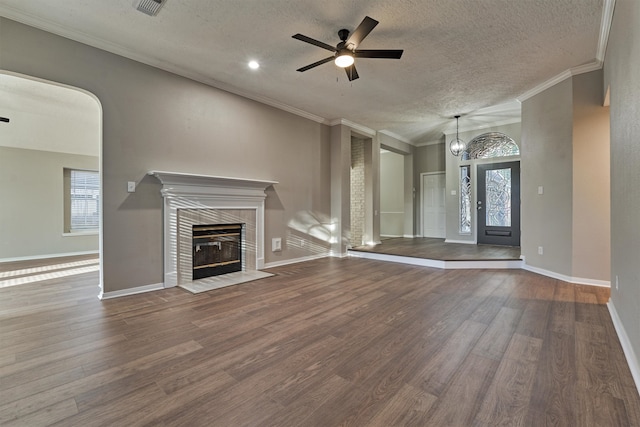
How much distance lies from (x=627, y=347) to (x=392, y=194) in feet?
24.3

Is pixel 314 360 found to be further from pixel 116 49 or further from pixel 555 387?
pixel 116 49

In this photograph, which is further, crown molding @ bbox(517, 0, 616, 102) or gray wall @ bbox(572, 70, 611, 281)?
gray wall @ bbox(572, 70, 611, 281)

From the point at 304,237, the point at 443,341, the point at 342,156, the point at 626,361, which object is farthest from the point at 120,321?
the point at 342,156

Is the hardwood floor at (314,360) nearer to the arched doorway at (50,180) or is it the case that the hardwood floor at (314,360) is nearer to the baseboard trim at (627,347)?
the baseboard trim at (627,347)

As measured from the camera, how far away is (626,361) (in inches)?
74.7

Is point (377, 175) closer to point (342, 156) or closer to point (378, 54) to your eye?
point (342, 156)

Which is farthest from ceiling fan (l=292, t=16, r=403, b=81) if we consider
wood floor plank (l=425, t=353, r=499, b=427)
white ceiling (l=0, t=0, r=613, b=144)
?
wood floor plank (l=425, t=353, r=499, b=427)

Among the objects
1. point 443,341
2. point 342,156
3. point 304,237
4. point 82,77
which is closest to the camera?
point 443,341

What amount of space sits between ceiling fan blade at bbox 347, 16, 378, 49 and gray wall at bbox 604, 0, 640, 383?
5.79 feet

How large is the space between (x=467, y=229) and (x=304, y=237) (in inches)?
171

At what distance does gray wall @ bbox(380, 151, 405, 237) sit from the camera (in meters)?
9.00

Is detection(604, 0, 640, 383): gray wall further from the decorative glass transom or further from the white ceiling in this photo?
the decorative glass transom

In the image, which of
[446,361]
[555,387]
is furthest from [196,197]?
[555,387]

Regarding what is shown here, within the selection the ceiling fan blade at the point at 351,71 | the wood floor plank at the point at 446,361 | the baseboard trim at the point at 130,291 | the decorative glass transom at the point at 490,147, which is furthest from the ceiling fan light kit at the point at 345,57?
the decorative glass transom at the point at 490,147
